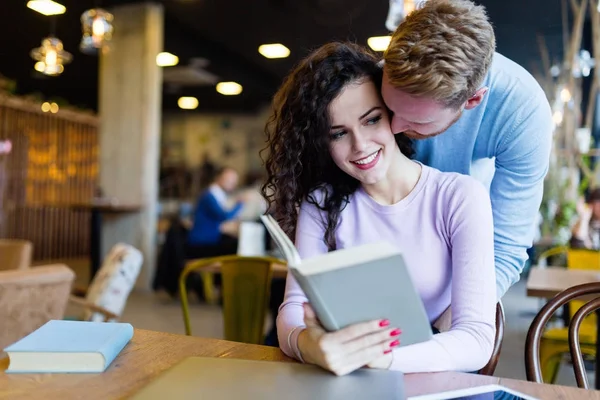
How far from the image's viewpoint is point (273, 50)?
828 cm

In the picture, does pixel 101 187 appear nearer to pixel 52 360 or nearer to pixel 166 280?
pixel 166 280

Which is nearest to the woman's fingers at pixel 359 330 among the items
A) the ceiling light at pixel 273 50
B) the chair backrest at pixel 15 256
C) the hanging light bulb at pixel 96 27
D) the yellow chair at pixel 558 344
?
the yellow chair at pixel 558 344

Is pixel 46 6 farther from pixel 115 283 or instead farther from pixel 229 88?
pixel 229 88

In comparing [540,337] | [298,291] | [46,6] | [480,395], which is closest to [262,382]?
[480,395]

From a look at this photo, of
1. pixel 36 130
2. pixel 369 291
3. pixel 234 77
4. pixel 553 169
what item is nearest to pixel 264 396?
pixel 369 291

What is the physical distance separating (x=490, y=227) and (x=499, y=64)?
1.47 ft

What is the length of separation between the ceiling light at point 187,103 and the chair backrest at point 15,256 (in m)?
9.60

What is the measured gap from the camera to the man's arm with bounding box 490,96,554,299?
58.1 inches

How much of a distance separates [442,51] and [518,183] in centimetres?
60

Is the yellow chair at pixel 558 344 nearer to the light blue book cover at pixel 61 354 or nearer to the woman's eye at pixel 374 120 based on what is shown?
the woman's eye at pixel 374 120

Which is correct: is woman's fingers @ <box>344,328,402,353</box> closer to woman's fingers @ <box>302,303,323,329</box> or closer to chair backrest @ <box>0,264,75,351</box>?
woman's fingers @ <box>302,303,323,329</box>

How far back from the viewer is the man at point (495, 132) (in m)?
1.13

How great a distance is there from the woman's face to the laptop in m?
0.48

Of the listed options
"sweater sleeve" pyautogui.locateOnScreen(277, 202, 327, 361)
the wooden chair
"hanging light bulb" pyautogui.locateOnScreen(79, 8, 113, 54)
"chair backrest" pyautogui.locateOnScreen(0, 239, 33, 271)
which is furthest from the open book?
"hanging light bulb" pyautogui.locateOnScreen(79, 8, 113, 54)
